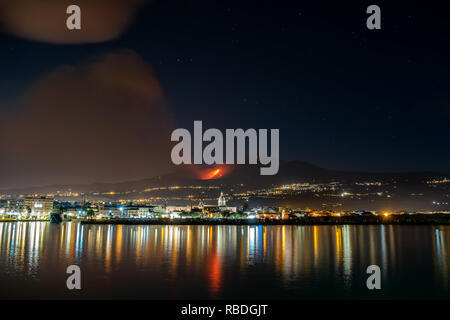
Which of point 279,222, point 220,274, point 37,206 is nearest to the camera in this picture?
point 220,274

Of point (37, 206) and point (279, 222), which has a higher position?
point (37, 206)

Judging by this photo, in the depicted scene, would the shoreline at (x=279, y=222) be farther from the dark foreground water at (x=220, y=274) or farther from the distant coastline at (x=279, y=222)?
the dark foreground water at (x=220, y=274)

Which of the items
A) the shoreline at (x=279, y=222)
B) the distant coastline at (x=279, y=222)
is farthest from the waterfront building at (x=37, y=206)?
the shoreline at (x=279, y=222)

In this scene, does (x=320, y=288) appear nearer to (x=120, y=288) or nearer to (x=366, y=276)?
(x=366, y=276)

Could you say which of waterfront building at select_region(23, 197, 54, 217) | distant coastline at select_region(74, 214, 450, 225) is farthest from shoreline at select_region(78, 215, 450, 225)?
waterfront building at select_region(23, 197, 54, 217)

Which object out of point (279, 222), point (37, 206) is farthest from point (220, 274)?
point (37, 206)

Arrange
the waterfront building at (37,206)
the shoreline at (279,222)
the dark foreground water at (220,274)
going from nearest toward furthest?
the dark foreground water at (220,274)
the shoreline at (279,222)
the waterfront building at (37,206)

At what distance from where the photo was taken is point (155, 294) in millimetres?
9336

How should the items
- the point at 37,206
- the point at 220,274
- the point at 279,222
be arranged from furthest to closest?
the point at 37,206, the point at 279,222, the point at 220,274

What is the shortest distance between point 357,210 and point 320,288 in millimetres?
107343

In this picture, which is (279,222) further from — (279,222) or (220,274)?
(220,274)

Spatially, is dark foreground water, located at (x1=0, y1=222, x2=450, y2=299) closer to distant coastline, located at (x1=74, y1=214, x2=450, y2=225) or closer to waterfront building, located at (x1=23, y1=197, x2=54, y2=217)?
distant coastline, located at (x1=74, y1=214, x2=450, y2=225)

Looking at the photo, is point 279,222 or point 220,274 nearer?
point 220,274
